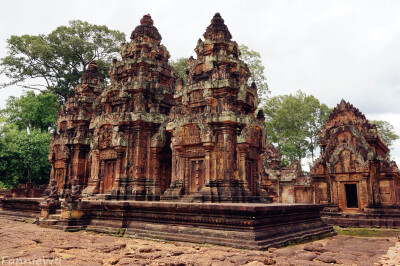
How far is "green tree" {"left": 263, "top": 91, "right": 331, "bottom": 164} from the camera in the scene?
111 feet

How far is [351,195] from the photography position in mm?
14141

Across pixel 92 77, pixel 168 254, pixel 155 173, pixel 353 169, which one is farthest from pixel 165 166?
pixel 353 169

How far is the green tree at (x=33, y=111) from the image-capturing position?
27.5 metres

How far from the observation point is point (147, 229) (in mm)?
8508

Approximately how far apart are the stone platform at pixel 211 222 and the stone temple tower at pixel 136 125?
2507 mm

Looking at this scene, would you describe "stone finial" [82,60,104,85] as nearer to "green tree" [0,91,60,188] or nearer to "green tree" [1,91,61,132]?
"green tree" [0,91,60,188]

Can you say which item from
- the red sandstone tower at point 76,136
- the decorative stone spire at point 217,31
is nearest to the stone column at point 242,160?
the decorative stone spire at point 217,31

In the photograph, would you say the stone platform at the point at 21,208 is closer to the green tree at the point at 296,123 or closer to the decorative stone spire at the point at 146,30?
the decorative stone spire at the point at 146,30

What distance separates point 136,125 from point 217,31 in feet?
16.6

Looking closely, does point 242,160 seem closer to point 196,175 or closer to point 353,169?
point 196,175

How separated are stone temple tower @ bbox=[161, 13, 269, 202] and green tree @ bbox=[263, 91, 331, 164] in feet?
73.9

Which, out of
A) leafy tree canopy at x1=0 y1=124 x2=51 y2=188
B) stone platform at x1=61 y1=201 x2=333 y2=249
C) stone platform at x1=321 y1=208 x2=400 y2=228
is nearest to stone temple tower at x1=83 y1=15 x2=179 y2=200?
stone platform at x1=61 y1=201 x2=333 y2=249

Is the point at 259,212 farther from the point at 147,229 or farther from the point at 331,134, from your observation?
the point at 331,134

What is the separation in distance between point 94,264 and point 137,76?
962 cm
